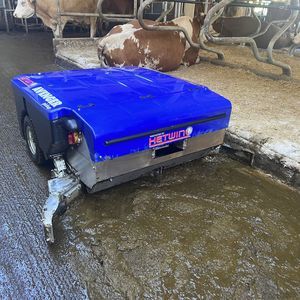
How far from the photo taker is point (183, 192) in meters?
2.81

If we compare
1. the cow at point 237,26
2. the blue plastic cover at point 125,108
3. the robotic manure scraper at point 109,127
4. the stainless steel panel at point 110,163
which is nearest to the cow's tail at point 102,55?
the blue plastic cover at point 125,108

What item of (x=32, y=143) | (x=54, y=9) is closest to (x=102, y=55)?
(x=32, y=143)

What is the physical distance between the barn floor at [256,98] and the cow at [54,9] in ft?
2.67

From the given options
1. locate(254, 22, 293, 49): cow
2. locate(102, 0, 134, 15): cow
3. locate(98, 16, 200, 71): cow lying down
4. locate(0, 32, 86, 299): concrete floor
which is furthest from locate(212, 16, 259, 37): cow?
locate(0, 32, 86, 299): concrete floor

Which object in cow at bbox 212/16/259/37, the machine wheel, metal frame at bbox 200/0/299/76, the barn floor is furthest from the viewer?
cow at bbox 212/16/259/37

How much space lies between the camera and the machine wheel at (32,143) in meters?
2.93

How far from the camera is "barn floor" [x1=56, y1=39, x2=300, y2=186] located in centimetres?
313

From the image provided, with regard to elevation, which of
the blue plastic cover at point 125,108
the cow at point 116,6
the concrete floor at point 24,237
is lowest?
the concrete floor at point 24,237

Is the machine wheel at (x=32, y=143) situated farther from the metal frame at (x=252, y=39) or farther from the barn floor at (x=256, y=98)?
the metal frame at (x=252, y=39)

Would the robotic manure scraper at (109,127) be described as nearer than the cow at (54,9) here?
Yes

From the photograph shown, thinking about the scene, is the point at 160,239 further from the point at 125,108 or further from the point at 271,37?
the point at 271,37

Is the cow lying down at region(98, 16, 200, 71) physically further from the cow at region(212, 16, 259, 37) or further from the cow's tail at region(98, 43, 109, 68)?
the cow at region(212, 16, 259, 37)

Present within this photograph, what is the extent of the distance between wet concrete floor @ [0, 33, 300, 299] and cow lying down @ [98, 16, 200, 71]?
2.82 meters

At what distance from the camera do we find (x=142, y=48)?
5.51 meters
